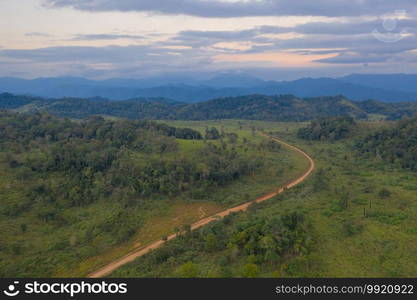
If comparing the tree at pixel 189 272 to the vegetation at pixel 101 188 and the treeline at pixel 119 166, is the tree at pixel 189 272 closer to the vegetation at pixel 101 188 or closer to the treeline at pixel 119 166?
the vegetation at pixel 101 188

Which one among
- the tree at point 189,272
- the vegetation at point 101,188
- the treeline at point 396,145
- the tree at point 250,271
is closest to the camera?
the tree at point 250,271

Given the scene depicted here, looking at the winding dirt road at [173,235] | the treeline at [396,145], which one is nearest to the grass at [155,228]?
the winding dirt road at [173,235]

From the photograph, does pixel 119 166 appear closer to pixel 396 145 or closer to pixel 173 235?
pixel 173 235

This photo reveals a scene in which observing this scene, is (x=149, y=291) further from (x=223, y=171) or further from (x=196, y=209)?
(x=223, y=171)

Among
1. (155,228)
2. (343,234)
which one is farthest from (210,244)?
(343,234)

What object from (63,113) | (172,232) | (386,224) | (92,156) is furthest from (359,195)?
(63,113)
